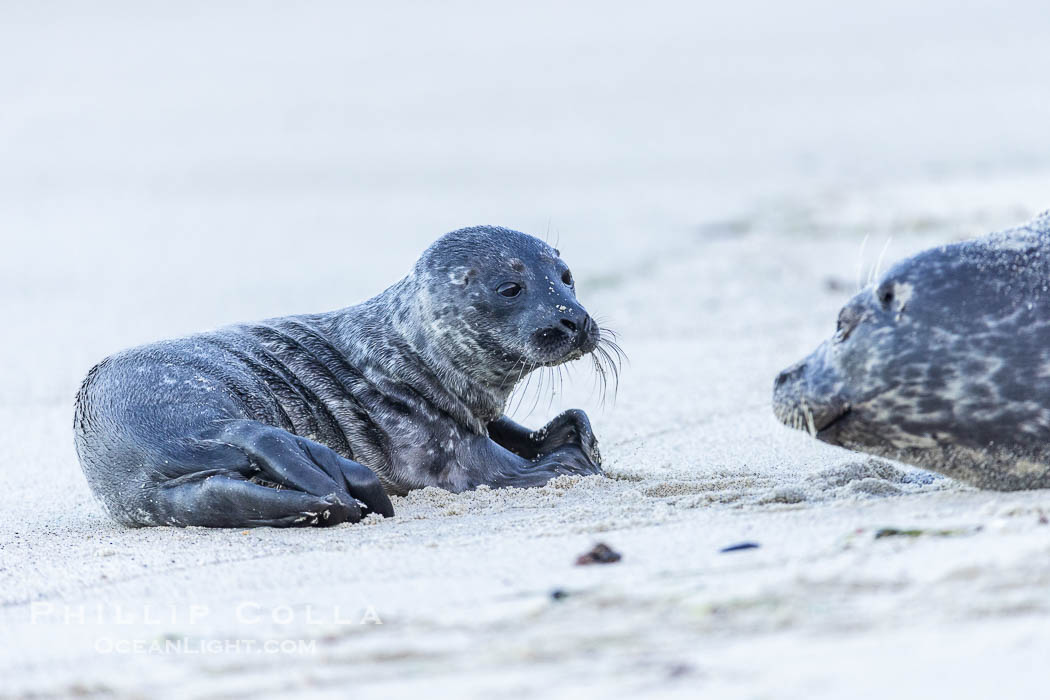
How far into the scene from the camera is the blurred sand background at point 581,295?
2.77 metres

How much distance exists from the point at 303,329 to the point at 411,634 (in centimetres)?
302

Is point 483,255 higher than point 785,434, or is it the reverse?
point 483,255

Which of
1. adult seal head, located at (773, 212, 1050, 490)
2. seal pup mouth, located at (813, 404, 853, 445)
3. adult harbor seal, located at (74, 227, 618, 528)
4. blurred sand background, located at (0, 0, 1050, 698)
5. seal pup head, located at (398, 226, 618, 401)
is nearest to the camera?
blurred sand background, located at (0, 0, 1050, 698)

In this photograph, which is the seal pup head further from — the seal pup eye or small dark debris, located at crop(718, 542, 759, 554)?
small dark debris, located at crop(718, 542, 759, 554)

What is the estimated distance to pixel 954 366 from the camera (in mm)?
3904

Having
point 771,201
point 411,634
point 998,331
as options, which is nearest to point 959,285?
point 998,331

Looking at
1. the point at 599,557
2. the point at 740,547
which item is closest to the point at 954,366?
the point at 740,547

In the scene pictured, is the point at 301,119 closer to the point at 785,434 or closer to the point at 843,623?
the point at 785,434

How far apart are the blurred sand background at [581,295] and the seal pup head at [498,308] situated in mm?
540

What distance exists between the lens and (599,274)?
11.7 meters

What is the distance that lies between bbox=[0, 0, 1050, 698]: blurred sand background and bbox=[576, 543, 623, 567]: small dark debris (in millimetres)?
63

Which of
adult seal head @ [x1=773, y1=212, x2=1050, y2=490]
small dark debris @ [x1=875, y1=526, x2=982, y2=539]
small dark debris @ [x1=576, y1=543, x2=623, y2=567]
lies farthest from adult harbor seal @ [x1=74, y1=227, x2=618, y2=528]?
small dark debris @ [x1=875, y1=526, x2=982, y2=539]

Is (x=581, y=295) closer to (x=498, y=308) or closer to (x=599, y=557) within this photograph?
(x=498, y=308)

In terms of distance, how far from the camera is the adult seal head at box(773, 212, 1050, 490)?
3.87 m
